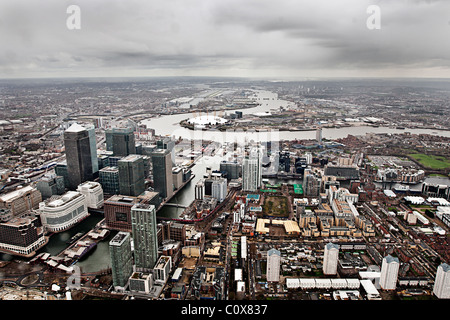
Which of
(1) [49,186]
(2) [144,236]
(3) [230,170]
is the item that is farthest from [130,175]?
(3) [230,170]

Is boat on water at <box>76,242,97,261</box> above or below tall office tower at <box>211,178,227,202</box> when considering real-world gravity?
below

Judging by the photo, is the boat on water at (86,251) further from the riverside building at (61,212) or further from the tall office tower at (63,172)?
the tall office tower at (63,172)

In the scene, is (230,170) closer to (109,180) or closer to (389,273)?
(109,180)

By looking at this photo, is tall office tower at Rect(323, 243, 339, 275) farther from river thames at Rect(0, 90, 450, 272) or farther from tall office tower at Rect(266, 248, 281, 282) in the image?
river thames at Rect(0, 90, 450, 272)

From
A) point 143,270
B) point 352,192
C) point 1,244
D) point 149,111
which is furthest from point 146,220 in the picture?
point 149,111

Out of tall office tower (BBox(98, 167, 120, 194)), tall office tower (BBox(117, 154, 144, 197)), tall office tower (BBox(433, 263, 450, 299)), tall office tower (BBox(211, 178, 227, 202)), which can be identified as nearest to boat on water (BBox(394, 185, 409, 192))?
tall office tower (BBox(433, 263, 450, 299))

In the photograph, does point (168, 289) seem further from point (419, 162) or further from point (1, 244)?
point (419, 162)
